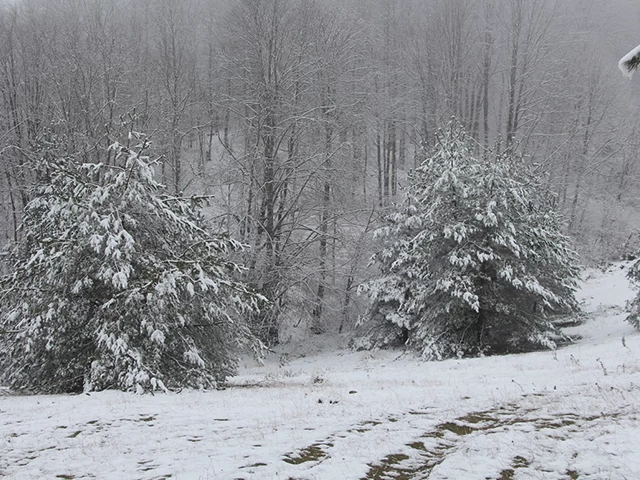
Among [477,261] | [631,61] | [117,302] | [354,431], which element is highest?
[631,61]

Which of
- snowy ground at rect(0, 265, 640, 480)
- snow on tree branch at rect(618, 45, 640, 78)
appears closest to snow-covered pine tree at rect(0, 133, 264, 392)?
snowy ground at rect(0, 265, 640, 480)

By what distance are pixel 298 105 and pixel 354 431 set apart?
17.1m

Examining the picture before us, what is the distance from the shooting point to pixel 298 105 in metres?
20.8

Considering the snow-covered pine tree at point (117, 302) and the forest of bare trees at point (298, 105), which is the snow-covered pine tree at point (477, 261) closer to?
the forest of bare trees at point (298, 105)

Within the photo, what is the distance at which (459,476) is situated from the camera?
4098mm

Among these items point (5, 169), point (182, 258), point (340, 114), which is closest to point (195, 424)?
point (182, 258)

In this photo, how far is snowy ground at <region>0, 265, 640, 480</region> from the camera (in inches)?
171

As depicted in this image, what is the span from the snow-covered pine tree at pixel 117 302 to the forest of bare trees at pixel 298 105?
360cm

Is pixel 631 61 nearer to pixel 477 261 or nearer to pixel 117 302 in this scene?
pixel 117 302

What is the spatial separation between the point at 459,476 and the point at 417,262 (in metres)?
Answer: 12.5

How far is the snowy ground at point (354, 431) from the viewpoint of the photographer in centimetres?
434

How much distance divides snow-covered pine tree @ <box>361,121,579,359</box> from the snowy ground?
16.5 feet

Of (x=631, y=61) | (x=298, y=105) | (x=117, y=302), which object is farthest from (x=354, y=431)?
(x=298, y=105)

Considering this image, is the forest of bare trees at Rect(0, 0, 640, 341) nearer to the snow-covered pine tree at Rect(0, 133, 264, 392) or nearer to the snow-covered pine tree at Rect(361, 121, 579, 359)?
the snow-covered pine tree at Rect(0, 133, 264, 392)
